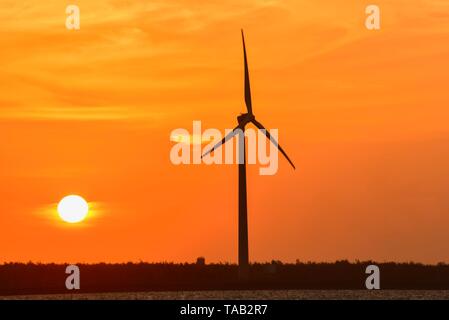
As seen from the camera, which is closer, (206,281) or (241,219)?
(241,219)

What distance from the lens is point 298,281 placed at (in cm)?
16612

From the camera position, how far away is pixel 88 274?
17712cm

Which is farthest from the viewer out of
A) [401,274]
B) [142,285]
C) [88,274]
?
[401,274]
